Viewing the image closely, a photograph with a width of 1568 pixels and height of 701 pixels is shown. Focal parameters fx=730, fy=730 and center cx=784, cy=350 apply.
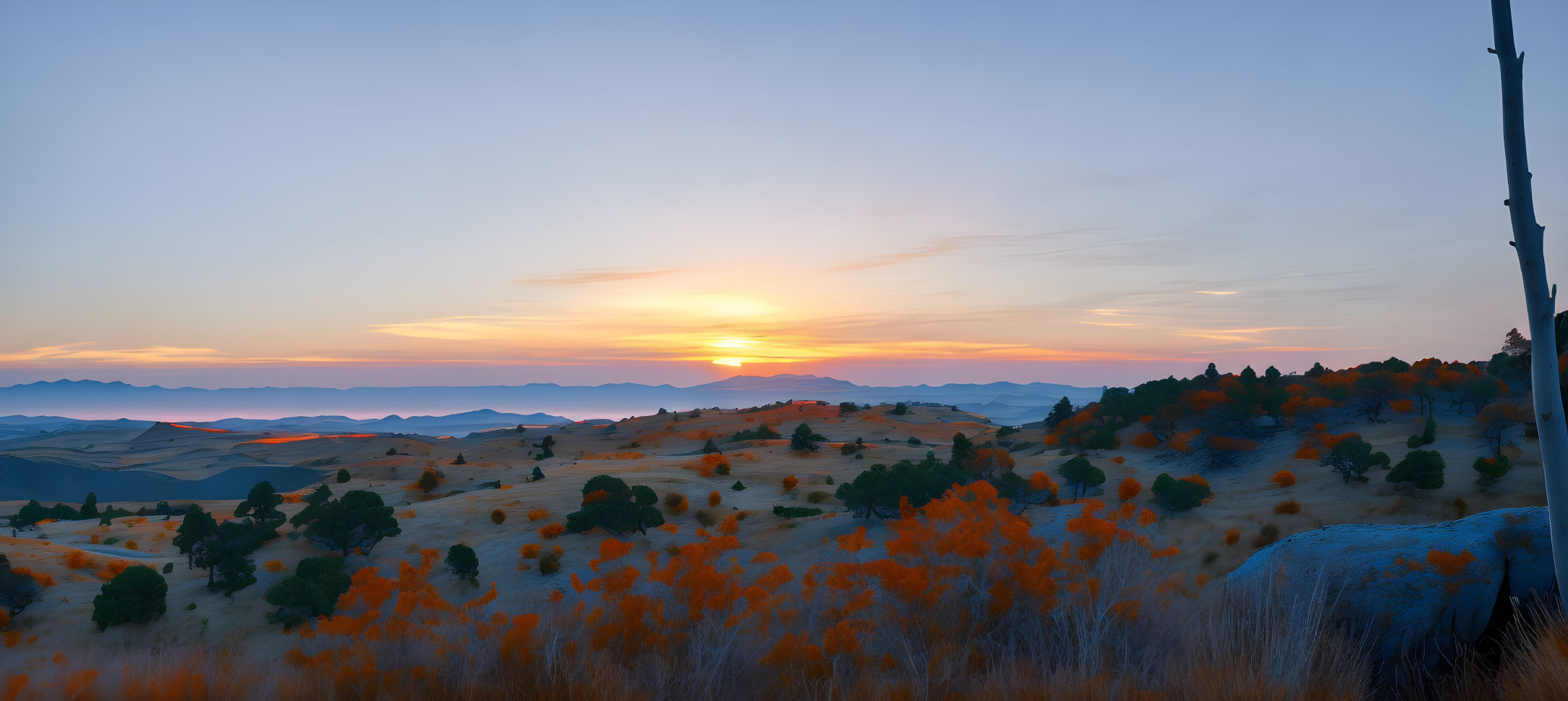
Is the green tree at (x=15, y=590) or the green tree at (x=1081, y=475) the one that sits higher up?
the green tree at (x=1081, y=475)

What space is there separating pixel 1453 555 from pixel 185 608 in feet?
82.3

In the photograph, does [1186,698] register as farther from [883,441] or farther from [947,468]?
[883,441]

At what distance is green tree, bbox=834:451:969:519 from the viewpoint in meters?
22.2

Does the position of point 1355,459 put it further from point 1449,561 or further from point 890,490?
point 1449,561

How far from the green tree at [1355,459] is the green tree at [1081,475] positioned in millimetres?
6666

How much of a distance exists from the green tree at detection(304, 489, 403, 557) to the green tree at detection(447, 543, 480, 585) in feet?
14.4

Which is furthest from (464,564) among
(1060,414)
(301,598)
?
(1060,414)

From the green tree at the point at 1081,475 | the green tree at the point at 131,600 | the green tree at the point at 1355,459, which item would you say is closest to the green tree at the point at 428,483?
the green tree at the point at 131,600

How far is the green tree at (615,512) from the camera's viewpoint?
23.1 m

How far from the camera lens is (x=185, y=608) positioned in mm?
18391

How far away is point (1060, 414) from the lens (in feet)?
153

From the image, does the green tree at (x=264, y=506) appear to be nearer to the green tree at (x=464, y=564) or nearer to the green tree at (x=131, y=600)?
the green tree at (x=131, y=600)

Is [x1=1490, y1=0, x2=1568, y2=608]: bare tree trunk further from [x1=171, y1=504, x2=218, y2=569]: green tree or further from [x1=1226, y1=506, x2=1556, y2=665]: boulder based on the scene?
[x1=171, y1=504, x2=218, y2=569]: green tree

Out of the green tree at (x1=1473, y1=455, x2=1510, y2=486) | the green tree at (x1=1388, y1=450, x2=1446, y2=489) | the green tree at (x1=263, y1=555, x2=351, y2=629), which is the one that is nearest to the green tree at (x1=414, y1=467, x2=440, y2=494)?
the green tree at (x1=263, y1=555, x2=351, y2=629)
